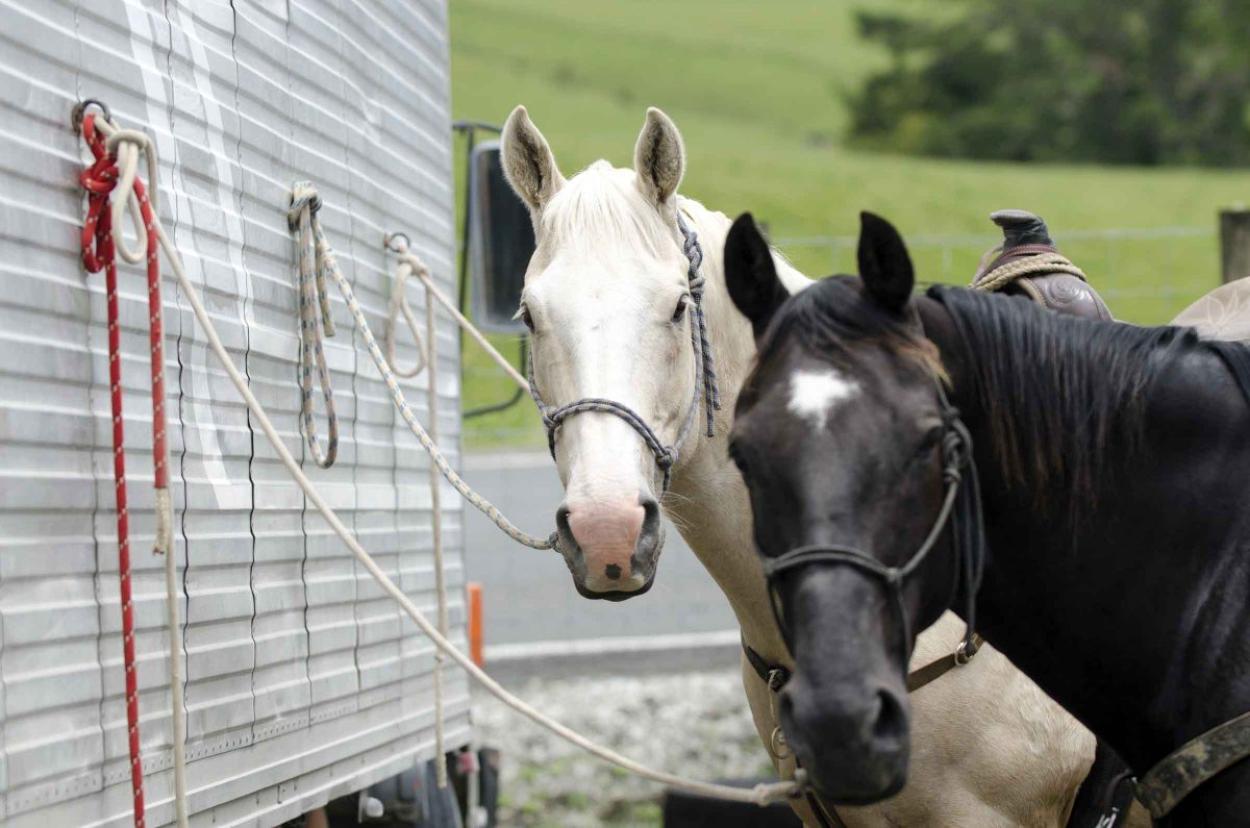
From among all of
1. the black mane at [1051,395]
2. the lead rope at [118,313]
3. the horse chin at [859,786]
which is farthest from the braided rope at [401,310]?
the horse chin at [859,786]

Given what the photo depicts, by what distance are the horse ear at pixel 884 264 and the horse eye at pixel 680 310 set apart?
41.3 inches

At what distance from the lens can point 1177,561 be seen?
2641mm

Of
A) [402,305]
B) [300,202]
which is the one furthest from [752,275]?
[402,305]

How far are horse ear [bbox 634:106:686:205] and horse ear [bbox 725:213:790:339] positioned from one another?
3.59 ft

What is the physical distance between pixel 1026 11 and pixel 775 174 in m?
26.0

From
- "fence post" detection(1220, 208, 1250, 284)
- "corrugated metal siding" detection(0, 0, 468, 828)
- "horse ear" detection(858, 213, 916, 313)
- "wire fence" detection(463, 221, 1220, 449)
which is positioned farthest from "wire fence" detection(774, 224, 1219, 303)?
→ "horse ear" detection(858, 213, 916, 313)

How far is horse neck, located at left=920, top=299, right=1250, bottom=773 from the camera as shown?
8.55ft

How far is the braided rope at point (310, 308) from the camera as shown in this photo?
13.6ft

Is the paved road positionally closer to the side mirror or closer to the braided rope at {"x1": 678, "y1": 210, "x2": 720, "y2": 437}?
the side mirror

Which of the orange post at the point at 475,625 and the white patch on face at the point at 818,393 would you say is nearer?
the white patch on face at the point at 818,393

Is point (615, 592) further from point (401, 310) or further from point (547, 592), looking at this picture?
point (547, 592)

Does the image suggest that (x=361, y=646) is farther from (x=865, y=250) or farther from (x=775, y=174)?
(x=775, y=174)

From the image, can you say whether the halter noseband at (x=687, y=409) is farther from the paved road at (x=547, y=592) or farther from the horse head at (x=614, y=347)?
the paved road at (x=547, y=592)

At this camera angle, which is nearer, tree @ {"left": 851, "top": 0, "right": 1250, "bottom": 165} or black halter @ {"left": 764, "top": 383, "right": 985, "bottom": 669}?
black halter @ {"left": 764, "top": 383, "right": 985, "bottom": 669}
